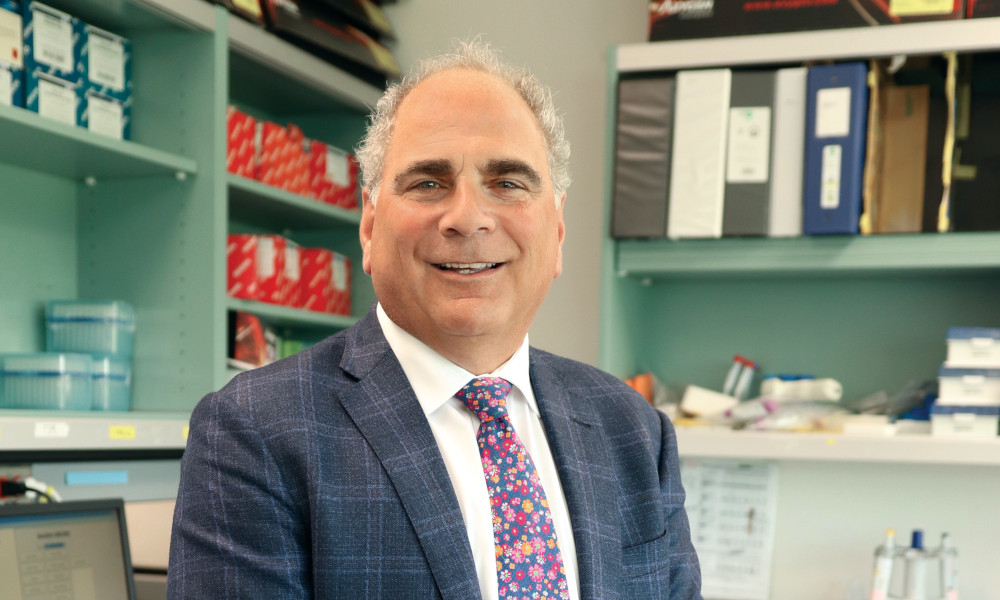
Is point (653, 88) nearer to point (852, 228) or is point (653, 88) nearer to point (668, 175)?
point (668, 175)

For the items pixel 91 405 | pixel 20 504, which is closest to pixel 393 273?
pixel 20 504

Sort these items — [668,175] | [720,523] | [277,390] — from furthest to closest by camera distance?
[720,523] → [668,175] → [277,390]

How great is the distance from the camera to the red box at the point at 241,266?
7.61 ft

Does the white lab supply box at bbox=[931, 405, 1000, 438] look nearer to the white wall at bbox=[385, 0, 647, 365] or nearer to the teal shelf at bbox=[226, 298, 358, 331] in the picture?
the white wall at bbox=[385, 0, 647, 365]

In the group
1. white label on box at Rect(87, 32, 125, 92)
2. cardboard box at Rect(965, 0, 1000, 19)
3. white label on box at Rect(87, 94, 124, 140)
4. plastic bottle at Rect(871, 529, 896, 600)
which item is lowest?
plastic bottle at Rect(871, 529, 896, 600)

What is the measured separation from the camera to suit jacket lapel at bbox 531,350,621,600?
102 cm

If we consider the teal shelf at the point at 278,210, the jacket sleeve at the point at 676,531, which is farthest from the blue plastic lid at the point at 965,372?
the teal shelf at the point at 278,210

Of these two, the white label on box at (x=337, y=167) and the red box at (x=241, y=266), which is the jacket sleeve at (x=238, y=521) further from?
the white label on box at (x=337, y=167)

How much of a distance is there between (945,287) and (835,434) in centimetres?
53

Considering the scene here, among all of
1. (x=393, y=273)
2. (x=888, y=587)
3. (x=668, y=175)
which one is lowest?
(x=888, y=587)

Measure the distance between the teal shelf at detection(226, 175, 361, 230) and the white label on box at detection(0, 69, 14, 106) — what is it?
502 millimetres

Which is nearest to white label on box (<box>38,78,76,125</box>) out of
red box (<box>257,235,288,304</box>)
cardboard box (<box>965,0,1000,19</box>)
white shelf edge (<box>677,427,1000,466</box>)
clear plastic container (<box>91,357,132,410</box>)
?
clear plastic container (<box>91,357,132,410</box>)

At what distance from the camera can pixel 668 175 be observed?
2.27 m

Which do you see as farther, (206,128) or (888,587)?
(888,587)
